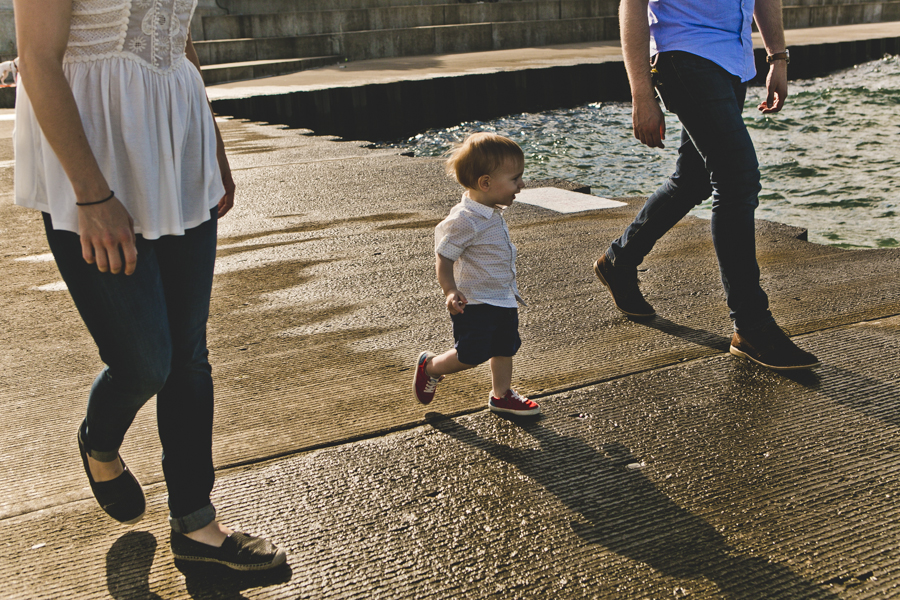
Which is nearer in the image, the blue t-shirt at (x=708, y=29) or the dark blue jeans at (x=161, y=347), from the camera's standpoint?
the dark blue jeans at (x=161, y=347)

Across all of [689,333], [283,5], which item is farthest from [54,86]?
[283,5]

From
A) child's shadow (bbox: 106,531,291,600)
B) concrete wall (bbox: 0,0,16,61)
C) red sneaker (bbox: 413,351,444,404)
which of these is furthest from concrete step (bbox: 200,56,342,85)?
child's shadow (bbox: 106,531,291,600)

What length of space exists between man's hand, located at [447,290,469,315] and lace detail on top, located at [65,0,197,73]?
1.16 m

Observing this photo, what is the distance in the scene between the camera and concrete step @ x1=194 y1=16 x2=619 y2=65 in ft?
73.6

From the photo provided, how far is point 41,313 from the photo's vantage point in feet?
14.5

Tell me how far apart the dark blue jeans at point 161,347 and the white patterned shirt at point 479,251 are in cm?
93

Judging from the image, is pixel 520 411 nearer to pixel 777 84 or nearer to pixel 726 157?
pixel 726 157

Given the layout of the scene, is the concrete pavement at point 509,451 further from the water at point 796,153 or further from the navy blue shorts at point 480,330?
the water at point 796,153

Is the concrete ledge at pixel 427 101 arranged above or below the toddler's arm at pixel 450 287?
above

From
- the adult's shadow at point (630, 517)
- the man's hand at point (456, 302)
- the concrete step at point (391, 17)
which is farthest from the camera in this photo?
the concrete step at point (391, 17)

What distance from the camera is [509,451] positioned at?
9.11 feet

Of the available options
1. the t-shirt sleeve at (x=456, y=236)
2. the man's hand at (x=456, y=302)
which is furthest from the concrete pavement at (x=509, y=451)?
the t-shirt sleeve at (x=456, y=236)

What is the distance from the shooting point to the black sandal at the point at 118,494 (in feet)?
7.51

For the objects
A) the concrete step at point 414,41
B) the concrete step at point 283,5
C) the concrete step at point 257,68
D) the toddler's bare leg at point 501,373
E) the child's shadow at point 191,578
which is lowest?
the child's shadow at point 191,578
